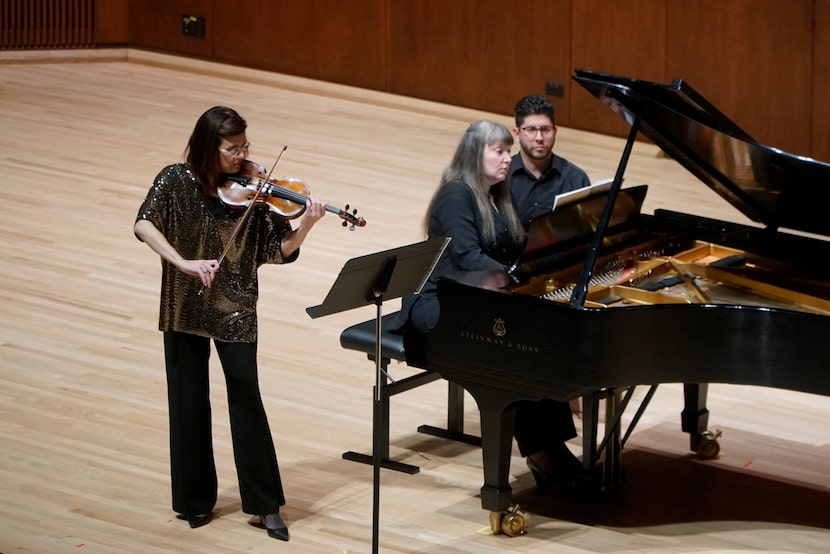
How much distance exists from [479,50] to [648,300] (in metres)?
5.30

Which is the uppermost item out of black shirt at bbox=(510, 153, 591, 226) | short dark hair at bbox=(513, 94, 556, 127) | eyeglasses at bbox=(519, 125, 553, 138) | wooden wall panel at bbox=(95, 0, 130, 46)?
wooden wall panel at bbox=(95, 0, 130, 46)

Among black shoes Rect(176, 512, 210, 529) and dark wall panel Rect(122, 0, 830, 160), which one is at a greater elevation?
dark wall panel Rect(122, 0, 830, 160)

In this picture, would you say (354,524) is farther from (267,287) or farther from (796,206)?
(267,287)

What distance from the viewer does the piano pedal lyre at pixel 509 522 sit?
4094mm

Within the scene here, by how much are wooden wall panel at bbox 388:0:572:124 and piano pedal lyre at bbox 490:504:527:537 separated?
515 cm

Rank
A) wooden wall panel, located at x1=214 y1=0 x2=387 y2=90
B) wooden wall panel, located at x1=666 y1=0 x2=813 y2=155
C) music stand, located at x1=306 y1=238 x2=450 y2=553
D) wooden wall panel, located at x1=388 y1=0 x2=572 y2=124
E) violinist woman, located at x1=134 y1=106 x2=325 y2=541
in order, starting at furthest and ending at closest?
wooden wall panel, located at x1=214 y1=0 x2=387 y2=90, wooden wall panel, located at x1=388 y1=0 x2=572 y2=124, wooden wall panel, located at x1=666 y1=0 x2=813 y2=155, violinist woman, located at x1=134 y1=106 x2=325 y2=541, music stand, located at x1=306 y1=238 x2=450 y2=553

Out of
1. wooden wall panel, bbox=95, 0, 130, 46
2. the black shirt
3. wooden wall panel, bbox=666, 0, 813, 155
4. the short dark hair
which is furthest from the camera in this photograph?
wooden wall panel, bbox=95, 0, 130, 46

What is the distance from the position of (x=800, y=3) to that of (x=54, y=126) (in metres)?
4.33

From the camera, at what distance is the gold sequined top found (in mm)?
3895

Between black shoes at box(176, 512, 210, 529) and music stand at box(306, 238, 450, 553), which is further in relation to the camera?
black shoes at box(176, 512, 210, 529)

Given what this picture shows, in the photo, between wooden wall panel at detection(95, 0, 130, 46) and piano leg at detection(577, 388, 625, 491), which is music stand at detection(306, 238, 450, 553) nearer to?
piano leg at detection(577, 388, 625, 491)

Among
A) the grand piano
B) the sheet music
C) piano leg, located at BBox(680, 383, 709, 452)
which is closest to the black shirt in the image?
the grand piano

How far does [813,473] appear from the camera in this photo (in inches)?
182

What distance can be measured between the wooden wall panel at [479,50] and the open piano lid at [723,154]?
4371 millimetres
